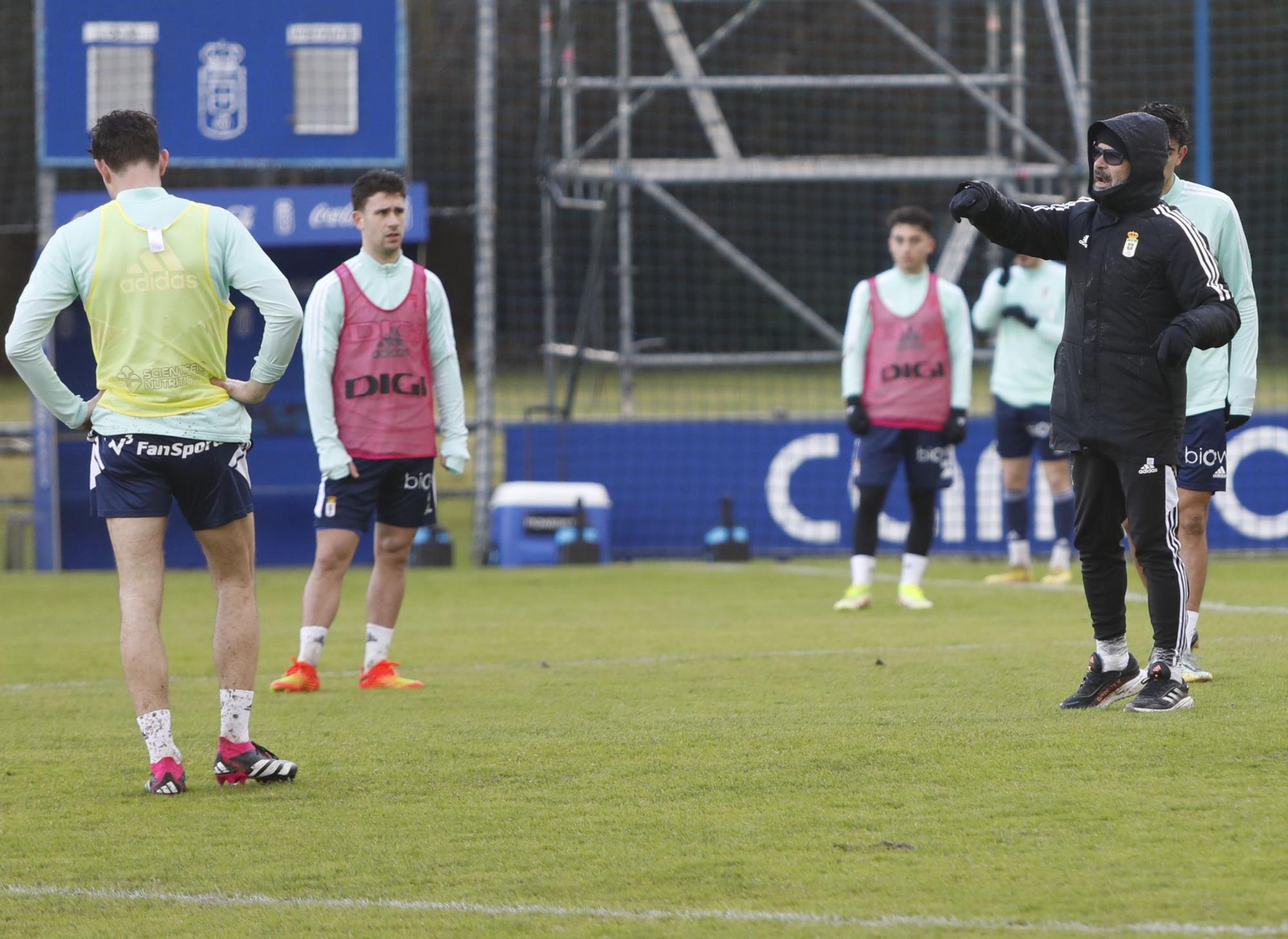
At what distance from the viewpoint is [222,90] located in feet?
42.2

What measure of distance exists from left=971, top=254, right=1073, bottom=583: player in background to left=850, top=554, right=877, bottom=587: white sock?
1.68m

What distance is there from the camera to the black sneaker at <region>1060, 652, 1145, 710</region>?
218 inches

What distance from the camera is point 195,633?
920 centimetres

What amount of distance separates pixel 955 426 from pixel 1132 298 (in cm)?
400

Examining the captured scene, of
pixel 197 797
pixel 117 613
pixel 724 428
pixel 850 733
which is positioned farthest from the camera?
pixel 724 428

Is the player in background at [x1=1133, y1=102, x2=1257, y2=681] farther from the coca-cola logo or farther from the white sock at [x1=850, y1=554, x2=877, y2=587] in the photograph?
the coca-cola logo

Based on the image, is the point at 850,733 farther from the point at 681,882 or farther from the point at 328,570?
the point at 328,570

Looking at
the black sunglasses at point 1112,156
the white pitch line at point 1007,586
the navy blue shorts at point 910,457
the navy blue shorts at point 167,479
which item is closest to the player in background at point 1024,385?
the white pitch line at point 1007,586

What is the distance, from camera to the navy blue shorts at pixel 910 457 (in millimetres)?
9266

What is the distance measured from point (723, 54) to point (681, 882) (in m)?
21.9

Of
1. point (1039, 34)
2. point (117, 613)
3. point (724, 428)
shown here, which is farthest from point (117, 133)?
point (1039, 34)

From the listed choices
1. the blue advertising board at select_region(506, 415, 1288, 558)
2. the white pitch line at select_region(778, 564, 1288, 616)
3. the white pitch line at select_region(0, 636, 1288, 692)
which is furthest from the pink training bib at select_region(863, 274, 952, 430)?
the blue advertising board at select_region(506, 415, 1288, 558)

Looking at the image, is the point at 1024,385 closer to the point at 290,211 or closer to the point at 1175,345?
the point at 290,211

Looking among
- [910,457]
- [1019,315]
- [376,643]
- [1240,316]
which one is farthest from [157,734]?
[1019,315]
